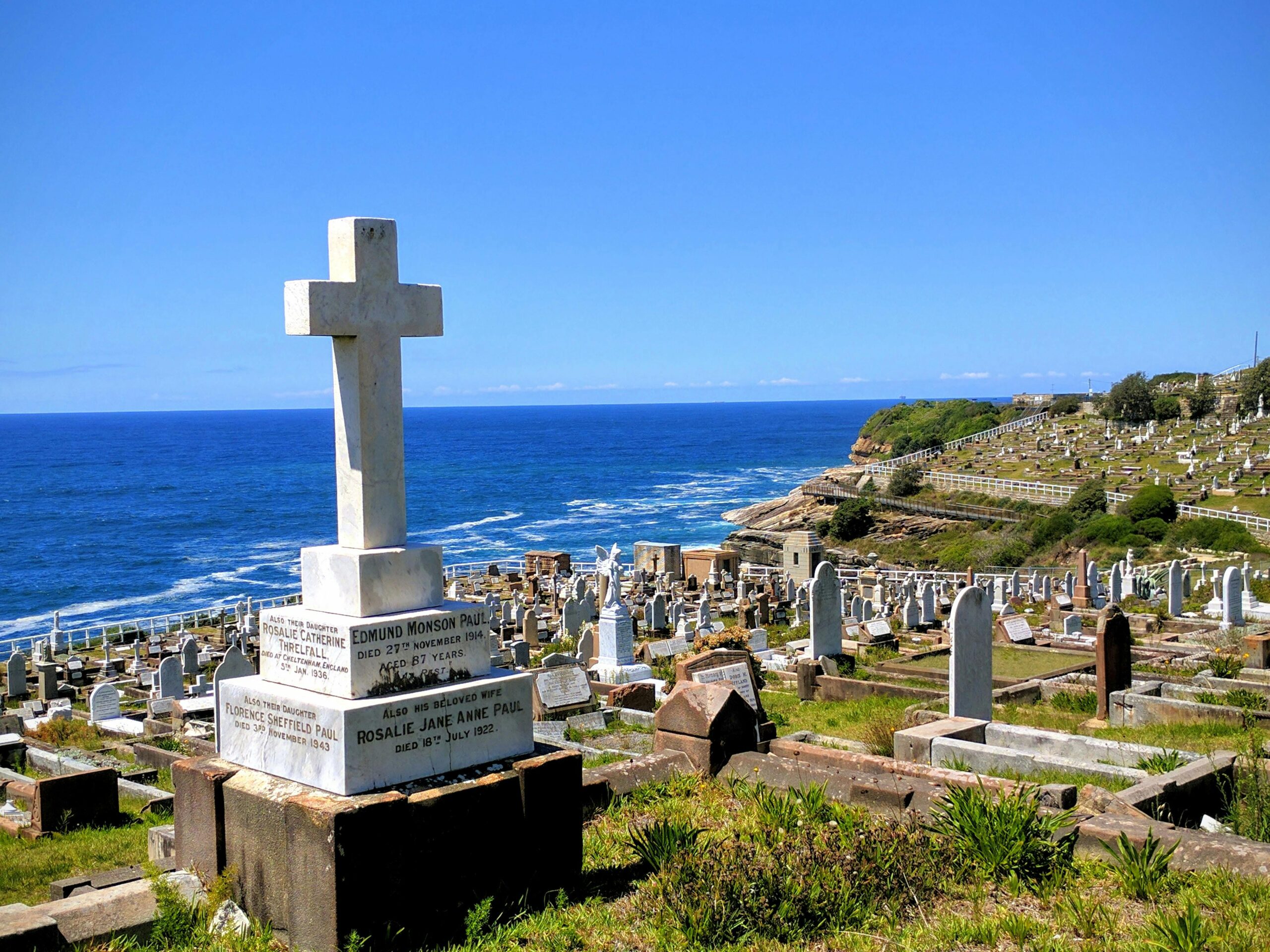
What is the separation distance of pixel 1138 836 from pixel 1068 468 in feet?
205

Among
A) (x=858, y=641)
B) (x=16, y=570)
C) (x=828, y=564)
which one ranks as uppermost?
(x=828, y=564)

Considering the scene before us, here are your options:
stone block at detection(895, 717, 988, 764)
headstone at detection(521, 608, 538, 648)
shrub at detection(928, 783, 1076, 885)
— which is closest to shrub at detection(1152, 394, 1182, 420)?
A: headstone at detection(521, 608, 538, 648)

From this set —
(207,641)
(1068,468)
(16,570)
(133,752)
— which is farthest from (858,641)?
(16,570)

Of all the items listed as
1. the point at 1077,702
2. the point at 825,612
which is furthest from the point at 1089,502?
the point at 1077,702

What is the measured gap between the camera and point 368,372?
576 cm

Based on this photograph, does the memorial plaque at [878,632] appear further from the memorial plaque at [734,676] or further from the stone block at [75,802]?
the stone block at [75,802]

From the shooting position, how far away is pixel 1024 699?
1330 centimetres

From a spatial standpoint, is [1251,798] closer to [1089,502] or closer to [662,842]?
[662,842]

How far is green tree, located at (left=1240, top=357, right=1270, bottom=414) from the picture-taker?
74438mm

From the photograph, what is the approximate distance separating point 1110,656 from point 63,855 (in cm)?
995

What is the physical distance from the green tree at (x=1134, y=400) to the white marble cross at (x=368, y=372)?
274 feet

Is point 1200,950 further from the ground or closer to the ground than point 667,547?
further from the ground

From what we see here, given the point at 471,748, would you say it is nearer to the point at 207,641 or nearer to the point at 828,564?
the point at 828,564

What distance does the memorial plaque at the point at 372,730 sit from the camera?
17.4 feet
